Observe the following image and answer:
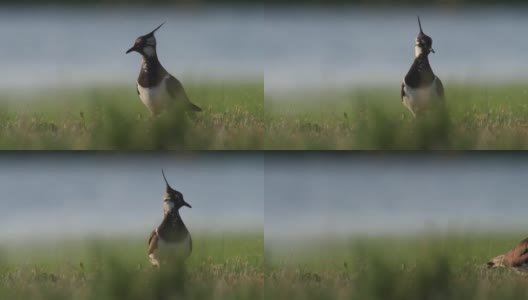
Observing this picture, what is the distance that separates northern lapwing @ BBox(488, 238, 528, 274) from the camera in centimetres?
214

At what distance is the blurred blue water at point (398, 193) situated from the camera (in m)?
2.14

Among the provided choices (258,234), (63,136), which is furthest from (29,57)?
(258,234)

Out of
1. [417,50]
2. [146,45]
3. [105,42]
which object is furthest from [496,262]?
[105,42]

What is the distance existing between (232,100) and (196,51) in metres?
0.17

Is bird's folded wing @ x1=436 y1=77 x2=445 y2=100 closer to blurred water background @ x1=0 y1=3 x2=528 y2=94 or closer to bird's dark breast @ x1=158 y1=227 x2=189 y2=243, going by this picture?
blurred water background @ x1=0 y1=3 x2=528 y2=94

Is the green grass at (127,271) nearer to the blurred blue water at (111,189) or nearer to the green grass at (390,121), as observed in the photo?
the blurred blue water at (111,189)

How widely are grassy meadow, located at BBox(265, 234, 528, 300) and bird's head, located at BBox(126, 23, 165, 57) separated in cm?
61

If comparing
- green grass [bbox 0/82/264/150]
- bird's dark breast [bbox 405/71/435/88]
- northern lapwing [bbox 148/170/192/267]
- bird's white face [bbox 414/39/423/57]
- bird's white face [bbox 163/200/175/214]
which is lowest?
northern lapwing [bbox 148/170/192/267]

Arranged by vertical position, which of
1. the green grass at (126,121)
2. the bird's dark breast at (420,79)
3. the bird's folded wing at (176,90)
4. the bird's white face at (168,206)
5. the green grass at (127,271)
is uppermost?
the bird's dark breast at (420,79)

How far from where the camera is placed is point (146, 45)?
7.09ft

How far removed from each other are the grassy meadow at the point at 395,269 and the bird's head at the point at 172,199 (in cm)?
26

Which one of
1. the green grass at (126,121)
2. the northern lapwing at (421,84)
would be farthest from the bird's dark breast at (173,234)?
the northern lapwing at (421,84)

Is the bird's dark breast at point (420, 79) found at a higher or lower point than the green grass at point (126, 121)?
higher

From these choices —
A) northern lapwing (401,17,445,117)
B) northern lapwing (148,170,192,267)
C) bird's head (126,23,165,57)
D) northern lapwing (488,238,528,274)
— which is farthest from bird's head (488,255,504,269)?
bird's head (126,23,165,57)
